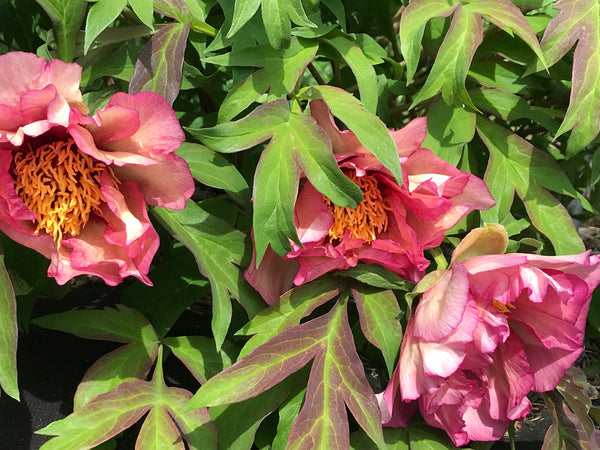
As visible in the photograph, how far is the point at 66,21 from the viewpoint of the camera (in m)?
0.65

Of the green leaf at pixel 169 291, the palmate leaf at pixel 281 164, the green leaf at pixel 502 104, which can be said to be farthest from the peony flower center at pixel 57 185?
the green leaf at pixel 502 104

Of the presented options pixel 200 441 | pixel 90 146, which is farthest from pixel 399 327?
pixel 90 146

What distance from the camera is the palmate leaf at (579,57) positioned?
2.34ft

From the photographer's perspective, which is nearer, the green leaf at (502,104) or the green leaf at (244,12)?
the green leaf at (244,12)

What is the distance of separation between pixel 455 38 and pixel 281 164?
223 millimetres

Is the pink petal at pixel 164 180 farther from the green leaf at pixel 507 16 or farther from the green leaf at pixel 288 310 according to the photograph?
the green leaf at pixel 507 16

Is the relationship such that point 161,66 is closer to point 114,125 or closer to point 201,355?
point 114,125

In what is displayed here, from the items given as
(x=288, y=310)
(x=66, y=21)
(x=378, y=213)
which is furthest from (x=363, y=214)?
(x=66, y=21)

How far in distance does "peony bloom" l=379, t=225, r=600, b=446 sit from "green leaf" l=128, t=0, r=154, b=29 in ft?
1.17

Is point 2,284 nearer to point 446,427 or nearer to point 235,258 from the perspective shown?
point 235,258

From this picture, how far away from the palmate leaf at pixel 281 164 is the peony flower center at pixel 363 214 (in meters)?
0.06

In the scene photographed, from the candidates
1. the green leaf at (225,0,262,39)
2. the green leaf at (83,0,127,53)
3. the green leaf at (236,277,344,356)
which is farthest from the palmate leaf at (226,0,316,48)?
the green leaf at (236,277,344,356)

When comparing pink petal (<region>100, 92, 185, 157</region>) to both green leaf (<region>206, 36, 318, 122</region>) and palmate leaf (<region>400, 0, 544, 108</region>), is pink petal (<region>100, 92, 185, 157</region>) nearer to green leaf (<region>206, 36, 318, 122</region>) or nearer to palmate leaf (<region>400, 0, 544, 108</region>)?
green leaf (<region>206, 36, 318, 122</region>)

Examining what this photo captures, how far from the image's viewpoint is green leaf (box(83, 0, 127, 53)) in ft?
2.05
